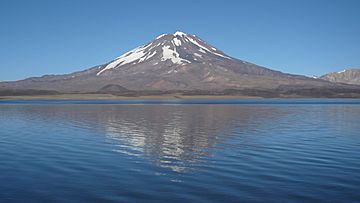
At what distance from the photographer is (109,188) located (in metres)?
13.0

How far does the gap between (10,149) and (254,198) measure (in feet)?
49.2

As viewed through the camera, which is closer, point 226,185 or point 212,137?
point 226,185

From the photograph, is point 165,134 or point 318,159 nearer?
point 318,159

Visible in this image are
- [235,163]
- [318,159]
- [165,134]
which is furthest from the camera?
[165,134]

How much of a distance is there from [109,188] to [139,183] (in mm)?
1131

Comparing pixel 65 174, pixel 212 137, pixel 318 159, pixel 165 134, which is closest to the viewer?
pixel 65 174

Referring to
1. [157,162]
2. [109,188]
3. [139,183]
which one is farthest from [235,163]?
[109,188]

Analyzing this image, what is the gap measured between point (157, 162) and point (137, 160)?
3.30ft

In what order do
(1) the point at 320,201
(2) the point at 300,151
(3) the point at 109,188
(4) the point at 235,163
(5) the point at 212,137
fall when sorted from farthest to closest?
(5) the point at 212,137
(2) the point at 300,151
(4) the point at 235,163
(3) the point at 109,188
(1) the point at 320,201

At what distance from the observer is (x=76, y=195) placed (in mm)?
12172

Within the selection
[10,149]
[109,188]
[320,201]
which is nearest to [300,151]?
[320,201]

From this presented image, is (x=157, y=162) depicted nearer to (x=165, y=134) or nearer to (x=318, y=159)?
(x=318, y=159)

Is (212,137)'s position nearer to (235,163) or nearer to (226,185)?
(235,163)

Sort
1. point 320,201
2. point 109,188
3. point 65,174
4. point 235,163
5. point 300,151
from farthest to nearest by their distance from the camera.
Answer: point 300,151
point 235,163
point 65,174
point 109,188
point 320,201
